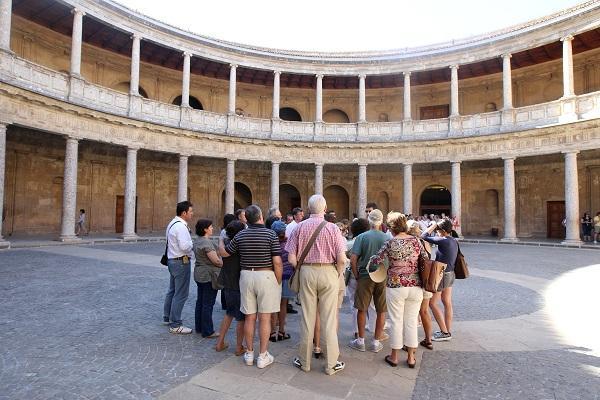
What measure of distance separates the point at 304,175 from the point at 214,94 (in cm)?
862

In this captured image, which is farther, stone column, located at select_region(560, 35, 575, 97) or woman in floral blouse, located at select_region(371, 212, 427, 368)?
stone column, located at select_region(560, 35, 575, 97)

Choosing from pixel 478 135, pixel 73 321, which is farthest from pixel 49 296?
pixel 478 135

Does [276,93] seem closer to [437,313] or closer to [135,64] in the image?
[135,64]

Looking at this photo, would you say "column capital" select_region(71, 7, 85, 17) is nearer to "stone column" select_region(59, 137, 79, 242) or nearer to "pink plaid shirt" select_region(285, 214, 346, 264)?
"stone column" select_region(59, 137, 79, 242)

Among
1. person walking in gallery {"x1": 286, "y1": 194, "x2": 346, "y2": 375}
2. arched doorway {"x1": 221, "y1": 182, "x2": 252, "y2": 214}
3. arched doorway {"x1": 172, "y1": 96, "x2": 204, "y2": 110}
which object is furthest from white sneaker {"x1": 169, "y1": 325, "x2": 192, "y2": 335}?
arched doorway {"x1": 172, "y1": 96, "x2": 204, "y2": 110}

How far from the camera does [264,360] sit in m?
4.08

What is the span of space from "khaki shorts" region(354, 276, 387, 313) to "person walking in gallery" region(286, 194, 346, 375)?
0.71 m

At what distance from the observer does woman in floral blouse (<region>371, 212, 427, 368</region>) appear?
4.14 meters

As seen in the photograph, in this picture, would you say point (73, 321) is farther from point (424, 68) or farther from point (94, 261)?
point (424, 68)

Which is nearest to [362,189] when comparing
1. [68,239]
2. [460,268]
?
[68,239]

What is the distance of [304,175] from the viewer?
26891 mm

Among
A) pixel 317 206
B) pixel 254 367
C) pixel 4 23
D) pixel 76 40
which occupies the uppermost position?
pixel 76 40

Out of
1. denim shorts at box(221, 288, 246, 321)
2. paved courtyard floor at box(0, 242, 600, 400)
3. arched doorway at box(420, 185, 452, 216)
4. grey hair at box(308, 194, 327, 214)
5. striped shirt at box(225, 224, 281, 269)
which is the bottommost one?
paved courtyard floor at box(0, 242, 600, 400)

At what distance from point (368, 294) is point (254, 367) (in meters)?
1.67
